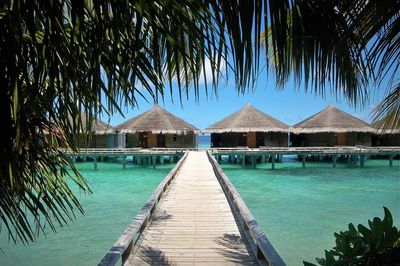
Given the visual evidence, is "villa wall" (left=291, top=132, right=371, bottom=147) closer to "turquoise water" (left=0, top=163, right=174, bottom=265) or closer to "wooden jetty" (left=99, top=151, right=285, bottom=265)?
"turquoise water" (left=0, top=163, right=174, bottom=265)

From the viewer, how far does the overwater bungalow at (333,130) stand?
2491 centimetres

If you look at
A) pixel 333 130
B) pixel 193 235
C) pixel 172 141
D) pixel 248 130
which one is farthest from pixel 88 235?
pixel 333 130

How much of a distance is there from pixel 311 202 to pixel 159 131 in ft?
46.9

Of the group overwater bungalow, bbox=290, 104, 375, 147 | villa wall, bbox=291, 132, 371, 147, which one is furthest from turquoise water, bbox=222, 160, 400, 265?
villa wall, bbox=291, 132, 371, 147

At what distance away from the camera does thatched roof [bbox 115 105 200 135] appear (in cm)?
2427

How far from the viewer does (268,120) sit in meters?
A: 25.2

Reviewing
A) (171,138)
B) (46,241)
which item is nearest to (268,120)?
(171,138)

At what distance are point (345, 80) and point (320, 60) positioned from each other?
0.63 feet

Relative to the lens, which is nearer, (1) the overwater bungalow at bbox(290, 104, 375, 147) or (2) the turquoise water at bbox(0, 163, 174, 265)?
(2) the turquoise water at bbox(0, 163, 174, 265)

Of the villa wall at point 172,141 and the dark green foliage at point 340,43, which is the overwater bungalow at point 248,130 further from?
the dark green foliage at point 340,43

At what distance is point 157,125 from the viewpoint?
24609mm

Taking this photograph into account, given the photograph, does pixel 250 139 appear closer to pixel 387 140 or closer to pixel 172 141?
pixel 172 141

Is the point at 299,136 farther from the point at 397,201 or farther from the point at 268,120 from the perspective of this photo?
the point at 397,201

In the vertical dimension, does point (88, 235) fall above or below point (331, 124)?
below
